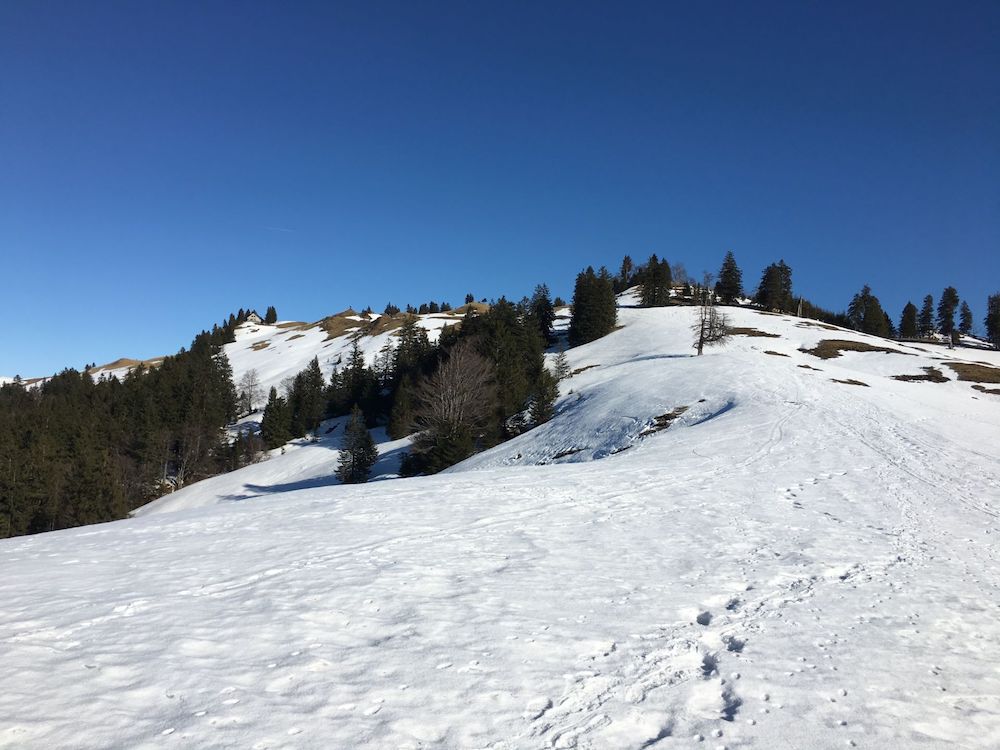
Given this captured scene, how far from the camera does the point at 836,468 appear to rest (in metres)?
19.3

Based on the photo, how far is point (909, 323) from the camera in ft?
349

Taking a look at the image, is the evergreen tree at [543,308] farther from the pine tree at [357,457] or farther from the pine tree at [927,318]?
the pine tree at [927,318]

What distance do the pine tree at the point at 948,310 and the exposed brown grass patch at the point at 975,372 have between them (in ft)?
218

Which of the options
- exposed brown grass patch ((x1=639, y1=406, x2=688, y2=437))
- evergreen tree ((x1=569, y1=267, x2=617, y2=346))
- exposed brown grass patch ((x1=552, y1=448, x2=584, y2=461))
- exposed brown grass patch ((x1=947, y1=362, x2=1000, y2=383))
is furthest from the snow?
evergreen tree ((x1=569, y1=267, x2=617, y2=346))

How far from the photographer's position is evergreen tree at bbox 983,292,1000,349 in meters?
95.5

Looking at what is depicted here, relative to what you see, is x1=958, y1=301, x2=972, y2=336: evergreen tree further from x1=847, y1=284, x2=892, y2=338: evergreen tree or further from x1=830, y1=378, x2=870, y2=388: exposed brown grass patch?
x1=830, y1=378, x2=870, y2=388: exposed brown grass patch

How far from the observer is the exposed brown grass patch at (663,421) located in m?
30.9

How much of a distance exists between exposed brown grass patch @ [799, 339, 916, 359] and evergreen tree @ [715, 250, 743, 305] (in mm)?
43486

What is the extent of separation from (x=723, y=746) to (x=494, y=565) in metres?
5.55

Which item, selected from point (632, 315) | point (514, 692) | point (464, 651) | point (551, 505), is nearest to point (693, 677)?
point (514, 692)

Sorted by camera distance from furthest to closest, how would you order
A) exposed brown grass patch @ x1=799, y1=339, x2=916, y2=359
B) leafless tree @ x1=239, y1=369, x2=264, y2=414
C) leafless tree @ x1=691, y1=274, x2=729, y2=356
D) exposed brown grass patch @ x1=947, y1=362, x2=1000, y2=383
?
leafless tree @ x1=239, y1=369, x2=264, y2=414
exposed brown grass patch @ x1=799, y1=339, x2=916, y2=359
leafless tree @ x1=691, y1=274, x2=729, y2=356
exposed brown grass patch @ x1=947, y1=362, x2=1000, y2=383

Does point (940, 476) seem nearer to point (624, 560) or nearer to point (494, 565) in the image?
point (624, 560)

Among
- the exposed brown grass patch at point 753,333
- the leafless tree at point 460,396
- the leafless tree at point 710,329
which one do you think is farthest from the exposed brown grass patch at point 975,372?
the leafless tree at point 460,396

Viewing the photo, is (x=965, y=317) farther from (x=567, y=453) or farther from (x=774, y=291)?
(x=567, y=453)
